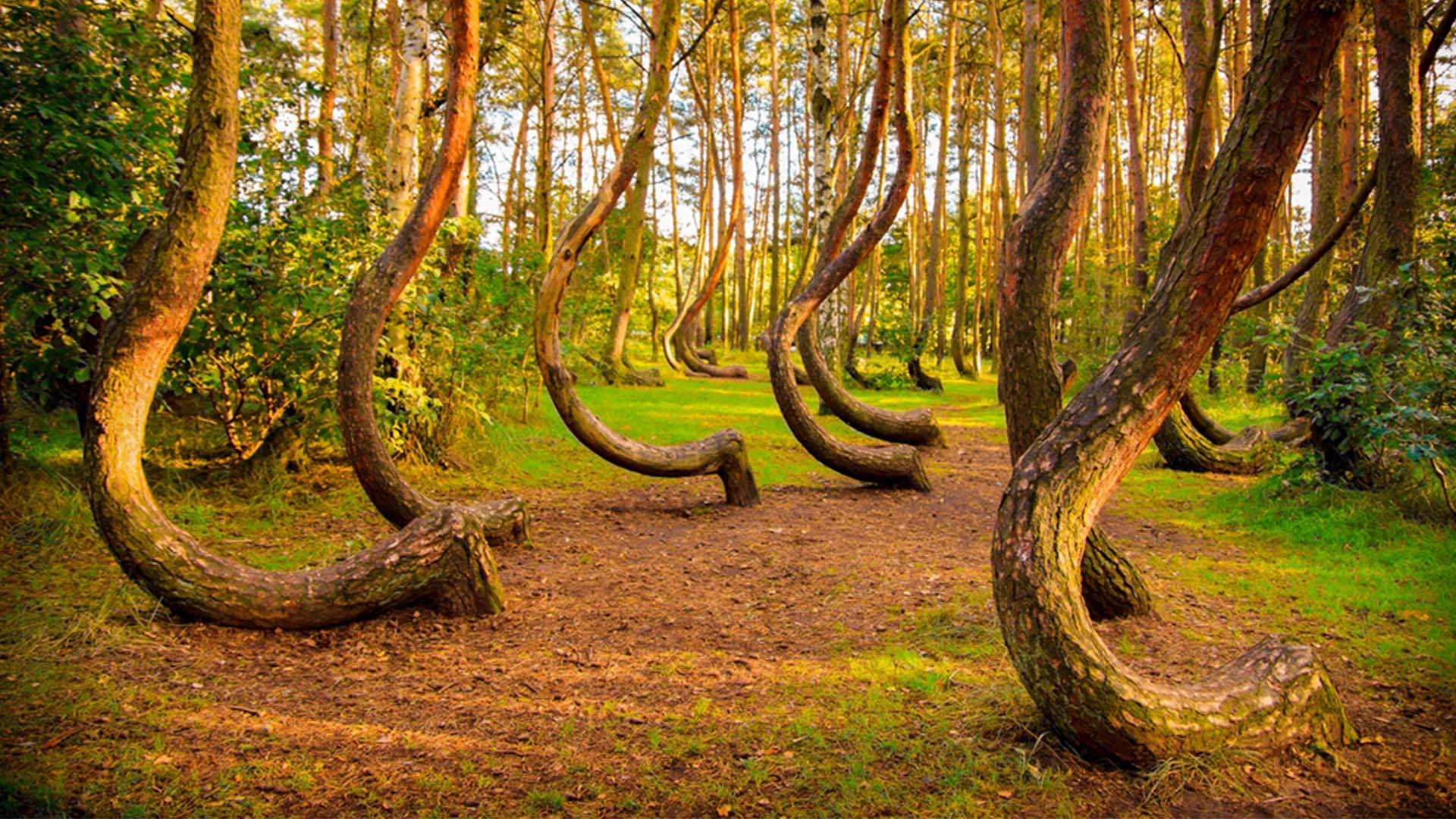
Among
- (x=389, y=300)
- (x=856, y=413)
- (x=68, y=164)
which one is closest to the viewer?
(x=68, y=164)

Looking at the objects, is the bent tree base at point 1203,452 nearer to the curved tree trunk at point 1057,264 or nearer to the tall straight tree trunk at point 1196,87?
the tall straight tree trunk at point 1196,87

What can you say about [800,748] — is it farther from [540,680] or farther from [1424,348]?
[1424,348]

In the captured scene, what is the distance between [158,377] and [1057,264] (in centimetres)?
432

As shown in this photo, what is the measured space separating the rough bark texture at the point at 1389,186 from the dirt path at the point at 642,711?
266cm

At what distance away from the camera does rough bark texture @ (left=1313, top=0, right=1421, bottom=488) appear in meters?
6.48

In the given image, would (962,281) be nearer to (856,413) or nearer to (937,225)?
(937,225)

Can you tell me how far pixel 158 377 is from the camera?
3904 millimetres

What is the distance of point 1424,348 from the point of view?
580 centimetres

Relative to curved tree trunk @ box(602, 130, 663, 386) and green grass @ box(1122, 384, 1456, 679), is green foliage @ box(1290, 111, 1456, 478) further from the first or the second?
curved tree trunk @ box(602, 130, 663, 386)

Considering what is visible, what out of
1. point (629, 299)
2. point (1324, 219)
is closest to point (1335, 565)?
point (1324, 219)

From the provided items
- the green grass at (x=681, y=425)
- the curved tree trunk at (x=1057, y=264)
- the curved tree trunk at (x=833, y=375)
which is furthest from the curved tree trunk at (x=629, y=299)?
the curved tree trunk at (x=1057, y=264)

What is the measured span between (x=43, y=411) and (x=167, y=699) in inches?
188

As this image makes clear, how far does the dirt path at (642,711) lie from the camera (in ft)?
8.80

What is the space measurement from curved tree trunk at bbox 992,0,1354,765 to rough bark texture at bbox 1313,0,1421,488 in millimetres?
4508
